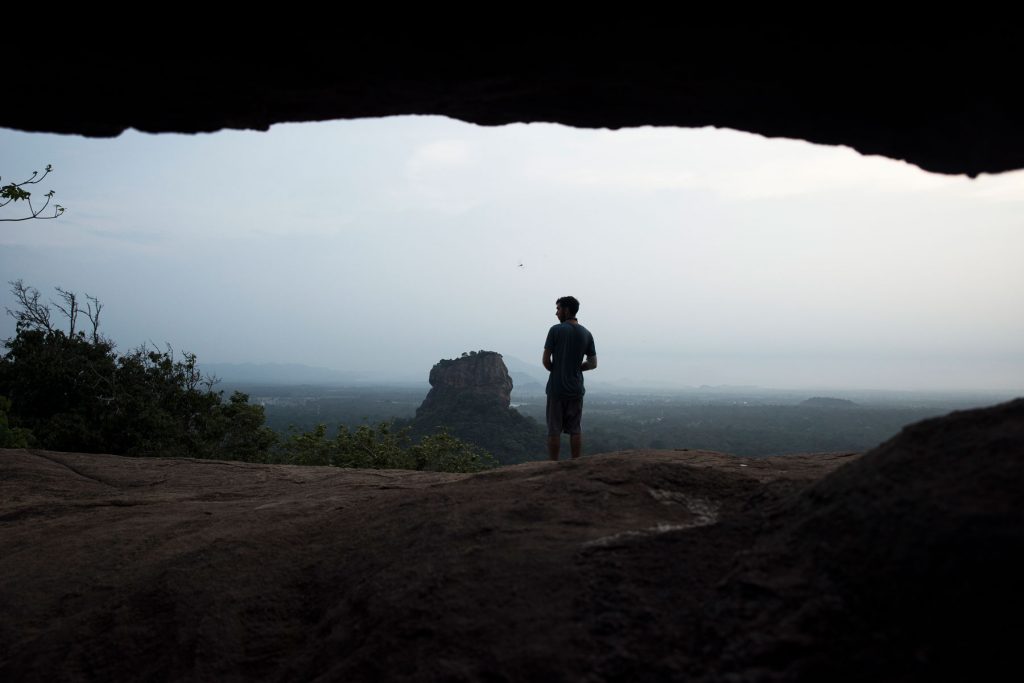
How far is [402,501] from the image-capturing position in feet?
12.9

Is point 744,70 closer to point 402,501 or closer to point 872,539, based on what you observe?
point 872,539

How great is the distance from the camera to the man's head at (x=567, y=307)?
7035mm

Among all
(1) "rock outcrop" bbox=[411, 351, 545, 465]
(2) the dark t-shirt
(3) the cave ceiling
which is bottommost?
(1) "rock outcrop" bbox=[411, 351, 545, 465]

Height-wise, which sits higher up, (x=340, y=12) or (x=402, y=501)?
(x=340, y=12)

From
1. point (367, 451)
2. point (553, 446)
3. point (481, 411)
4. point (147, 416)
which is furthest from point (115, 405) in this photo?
point (481, 411)

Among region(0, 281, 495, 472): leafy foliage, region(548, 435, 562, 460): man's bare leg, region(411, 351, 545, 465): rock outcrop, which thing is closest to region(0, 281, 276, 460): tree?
region(0, 281, 495, 472): leafy foliage

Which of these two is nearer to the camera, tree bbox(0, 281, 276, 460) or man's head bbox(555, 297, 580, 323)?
man's head bbox(555, 297, 580, 323)

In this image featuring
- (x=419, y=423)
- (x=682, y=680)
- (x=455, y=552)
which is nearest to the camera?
(x=682, y=680)

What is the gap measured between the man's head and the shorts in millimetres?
968

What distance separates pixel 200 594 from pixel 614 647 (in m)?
2.30

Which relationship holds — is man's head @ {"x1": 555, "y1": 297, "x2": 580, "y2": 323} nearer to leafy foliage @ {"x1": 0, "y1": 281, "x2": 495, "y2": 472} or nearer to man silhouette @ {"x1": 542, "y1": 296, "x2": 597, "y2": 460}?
man silhouette @ {"x1": 542, "y1": 296, "x2": 597, "y2": 460}

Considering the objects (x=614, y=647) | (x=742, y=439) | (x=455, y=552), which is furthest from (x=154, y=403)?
(x=742, y=439)

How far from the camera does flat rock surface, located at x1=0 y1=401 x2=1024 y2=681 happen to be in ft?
6.06

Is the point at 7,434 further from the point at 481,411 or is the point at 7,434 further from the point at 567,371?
the point at 481,411
